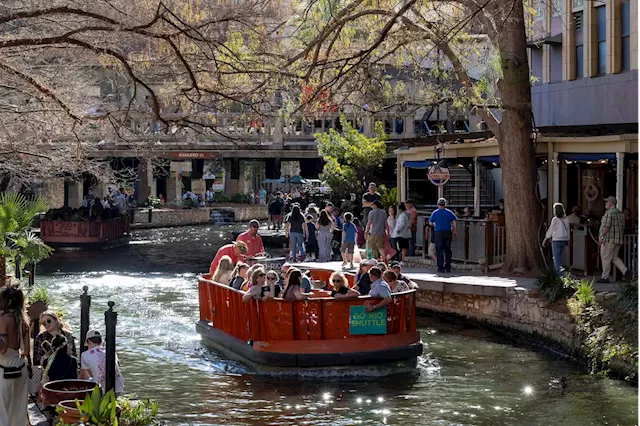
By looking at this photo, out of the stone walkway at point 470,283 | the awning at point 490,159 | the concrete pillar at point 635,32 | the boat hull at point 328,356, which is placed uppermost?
the concrete pillar at point 635,32

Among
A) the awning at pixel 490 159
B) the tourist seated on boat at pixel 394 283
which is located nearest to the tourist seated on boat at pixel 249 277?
the tourist seated on boat at pixel 394 283

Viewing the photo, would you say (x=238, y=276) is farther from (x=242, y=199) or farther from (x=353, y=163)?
(x=242, y=199)

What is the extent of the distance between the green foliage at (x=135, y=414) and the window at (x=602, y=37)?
905 inches

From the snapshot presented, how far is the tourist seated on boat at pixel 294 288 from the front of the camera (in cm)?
1642

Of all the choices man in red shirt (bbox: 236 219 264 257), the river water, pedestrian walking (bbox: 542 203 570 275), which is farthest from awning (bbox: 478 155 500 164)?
man in red shirt (bbox: 236 219 264 257)

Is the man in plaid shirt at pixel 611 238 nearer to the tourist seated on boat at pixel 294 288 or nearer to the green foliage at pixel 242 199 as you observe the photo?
the tourist seated on boat at pixel 294 288

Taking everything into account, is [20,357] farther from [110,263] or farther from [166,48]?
[110,263]

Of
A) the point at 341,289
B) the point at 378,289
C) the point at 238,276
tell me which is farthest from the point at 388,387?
the point at 238,276

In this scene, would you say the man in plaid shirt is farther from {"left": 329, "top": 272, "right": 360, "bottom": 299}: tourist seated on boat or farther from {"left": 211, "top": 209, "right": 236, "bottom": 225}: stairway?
{"left": 211, "top": 209, "right": 236, "bottom": 225}: stairway

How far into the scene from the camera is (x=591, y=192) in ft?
88.8

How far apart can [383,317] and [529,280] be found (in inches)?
241

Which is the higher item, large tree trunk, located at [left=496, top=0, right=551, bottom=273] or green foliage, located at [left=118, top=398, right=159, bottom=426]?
large tree trunk, located at [left=496, top=0, right=551, bottom=273]

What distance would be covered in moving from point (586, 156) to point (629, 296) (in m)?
6.20

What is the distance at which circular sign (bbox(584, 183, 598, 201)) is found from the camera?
88.5 ft
